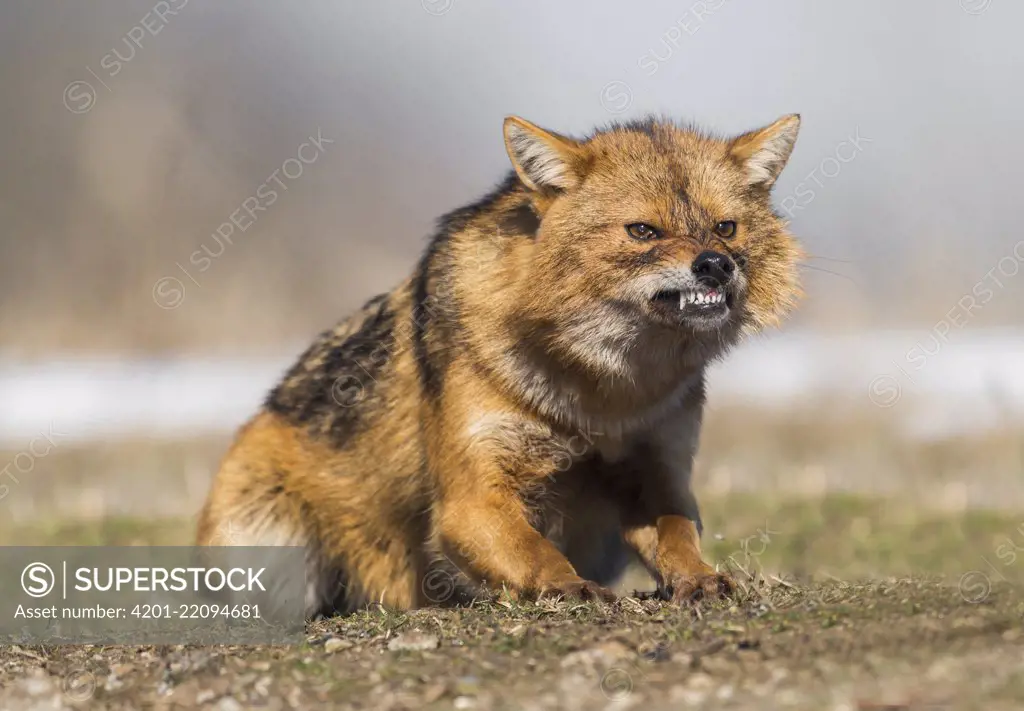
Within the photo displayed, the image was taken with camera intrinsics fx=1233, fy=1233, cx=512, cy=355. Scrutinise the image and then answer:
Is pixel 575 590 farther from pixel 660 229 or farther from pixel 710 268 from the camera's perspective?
pixel 660 229

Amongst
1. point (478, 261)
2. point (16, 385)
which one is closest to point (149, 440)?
point (16, 385)

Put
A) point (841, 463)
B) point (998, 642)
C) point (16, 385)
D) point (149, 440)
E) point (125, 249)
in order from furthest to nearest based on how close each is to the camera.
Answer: point (125, 249)
point (16, 385)
point (149, 440)
point (841, 463)
point (998, 642)

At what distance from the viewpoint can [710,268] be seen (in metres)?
7.30

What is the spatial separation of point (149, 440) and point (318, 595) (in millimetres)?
11677

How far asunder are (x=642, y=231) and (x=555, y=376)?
1.10 metres

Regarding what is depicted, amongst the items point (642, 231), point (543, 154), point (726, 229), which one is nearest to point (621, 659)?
point (642, 231)

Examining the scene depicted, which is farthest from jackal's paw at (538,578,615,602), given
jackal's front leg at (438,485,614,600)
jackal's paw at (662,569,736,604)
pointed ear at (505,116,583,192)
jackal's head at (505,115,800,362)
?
pointed ear at (505,116,583,192)

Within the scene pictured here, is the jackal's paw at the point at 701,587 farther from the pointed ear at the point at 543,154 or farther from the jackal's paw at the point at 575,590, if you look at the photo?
the pointed ear at the point at 543,154

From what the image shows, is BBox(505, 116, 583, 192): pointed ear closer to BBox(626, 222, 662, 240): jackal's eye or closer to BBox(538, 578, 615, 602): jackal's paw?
BBox(626, 222, 662, 240): jackal's eye

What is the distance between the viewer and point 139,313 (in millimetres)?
29516

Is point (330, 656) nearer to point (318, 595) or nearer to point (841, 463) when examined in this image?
point (318, 595)

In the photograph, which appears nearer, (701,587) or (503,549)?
(701,587)

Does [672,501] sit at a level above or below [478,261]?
below

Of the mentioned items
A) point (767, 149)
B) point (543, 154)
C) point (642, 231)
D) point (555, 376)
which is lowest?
point (555, 376)
